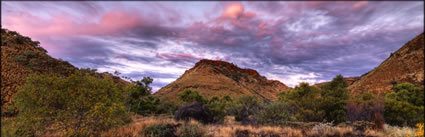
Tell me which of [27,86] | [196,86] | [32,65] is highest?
[32,65]

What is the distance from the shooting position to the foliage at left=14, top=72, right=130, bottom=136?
7258mm

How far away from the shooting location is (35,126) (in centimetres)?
739

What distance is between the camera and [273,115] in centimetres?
1617

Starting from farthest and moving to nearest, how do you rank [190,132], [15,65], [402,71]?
[402,71]
[15,65]
[190,132]

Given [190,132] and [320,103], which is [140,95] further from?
[320,103]

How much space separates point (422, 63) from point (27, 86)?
69024 millimetres

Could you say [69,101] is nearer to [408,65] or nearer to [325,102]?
[325,102]

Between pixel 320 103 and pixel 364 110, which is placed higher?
pixel 320 103

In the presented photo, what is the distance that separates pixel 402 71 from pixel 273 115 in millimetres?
52264

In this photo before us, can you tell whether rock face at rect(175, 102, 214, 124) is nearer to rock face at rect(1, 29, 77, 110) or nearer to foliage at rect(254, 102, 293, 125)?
foliage at rect(254, 102, 293, 125)

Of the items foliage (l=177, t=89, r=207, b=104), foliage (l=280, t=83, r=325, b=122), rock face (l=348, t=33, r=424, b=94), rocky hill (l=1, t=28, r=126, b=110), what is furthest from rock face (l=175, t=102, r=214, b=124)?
rock face (l=348, t=33, r=424, b=94)

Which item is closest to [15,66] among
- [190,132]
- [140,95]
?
[140,95]

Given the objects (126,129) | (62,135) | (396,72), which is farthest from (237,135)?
(396,72)

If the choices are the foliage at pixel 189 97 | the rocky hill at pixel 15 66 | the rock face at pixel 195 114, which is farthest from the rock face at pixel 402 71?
the rocky hill at pixel 15 66
